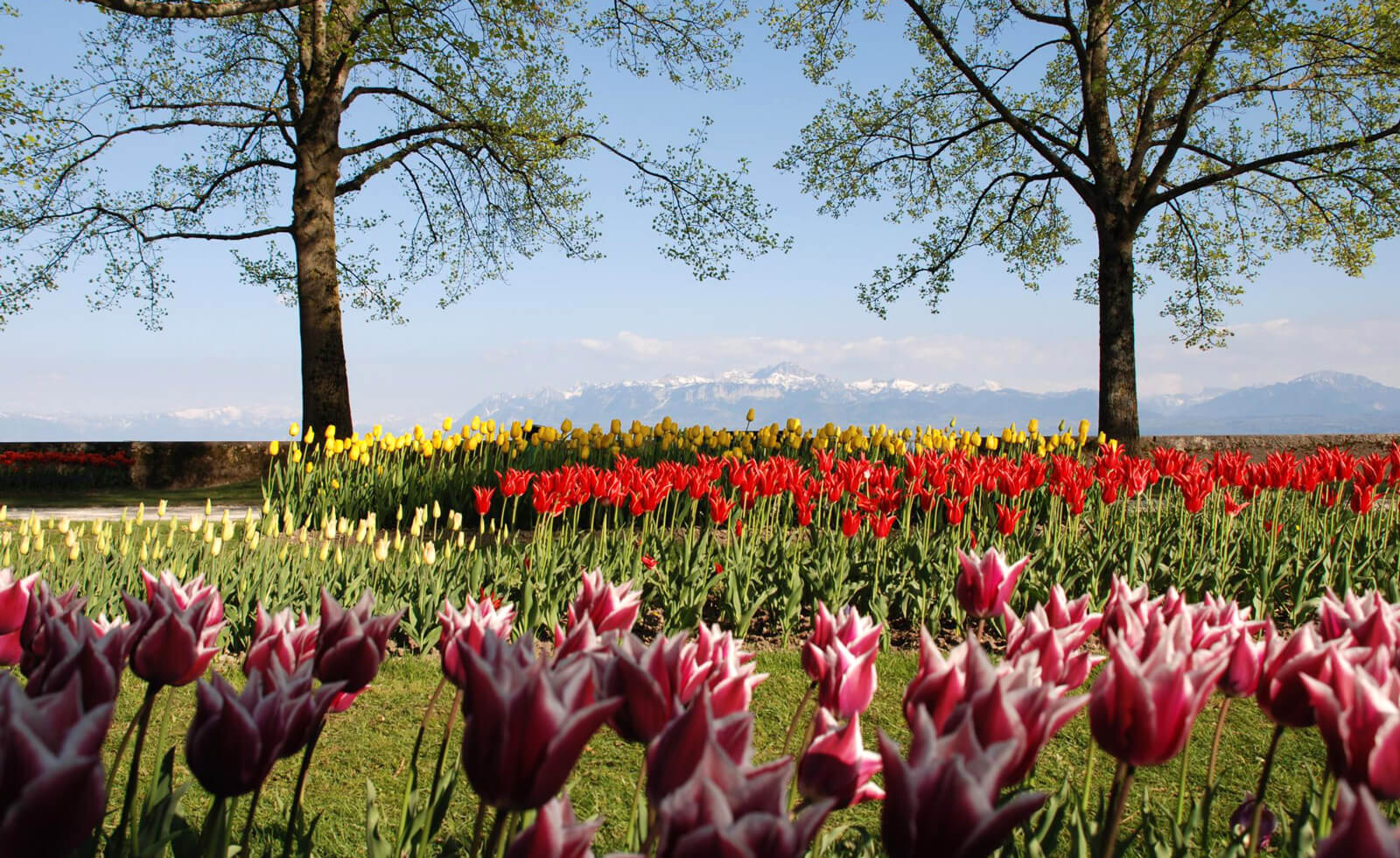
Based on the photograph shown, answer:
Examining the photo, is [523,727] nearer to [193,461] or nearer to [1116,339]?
[1116,339]

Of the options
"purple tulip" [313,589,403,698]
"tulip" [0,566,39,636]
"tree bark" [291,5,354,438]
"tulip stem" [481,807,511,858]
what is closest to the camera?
"tulip stem" [481,807,511,858]

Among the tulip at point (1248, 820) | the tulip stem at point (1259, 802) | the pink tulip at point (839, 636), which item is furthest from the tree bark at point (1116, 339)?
the pink tulip at point (839, 636)

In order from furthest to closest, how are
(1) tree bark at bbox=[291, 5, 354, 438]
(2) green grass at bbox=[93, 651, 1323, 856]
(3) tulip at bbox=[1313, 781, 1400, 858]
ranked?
(1) tree bark at bbox=[291, 5, 354, 438] < (2) green grass at bbox=[93, 651, 1323, 856] < (3) tulip at bbox=[1313, 781, 1400, 858]

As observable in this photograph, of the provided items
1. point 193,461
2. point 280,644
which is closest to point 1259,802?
point 280,644

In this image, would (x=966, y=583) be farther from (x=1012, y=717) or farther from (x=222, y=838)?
(x=222, y=838)

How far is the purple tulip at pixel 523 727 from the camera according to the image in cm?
110

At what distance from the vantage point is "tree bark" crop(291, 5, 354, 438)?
16.0 metres

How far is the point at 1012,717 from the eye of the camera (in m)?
1.18

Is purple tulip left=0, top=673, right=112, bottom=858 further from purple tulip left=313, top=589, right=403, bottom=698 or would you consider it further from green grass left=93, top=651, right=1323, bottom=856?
green grass left=93, top=651, right=1323, bottom=856

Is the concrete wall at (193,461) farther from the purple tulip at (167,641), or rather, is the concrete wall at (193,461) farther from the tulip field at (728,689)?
the purple tulip at (167,641)

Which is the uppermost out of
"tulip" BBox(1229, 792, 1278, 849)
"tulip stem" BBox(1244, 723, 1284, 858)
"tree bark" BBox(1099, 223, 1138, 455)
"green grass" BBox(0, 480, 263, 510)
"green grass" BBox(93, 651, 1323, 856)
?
"tree bark" BBox(1099, 223, 1138, 455)

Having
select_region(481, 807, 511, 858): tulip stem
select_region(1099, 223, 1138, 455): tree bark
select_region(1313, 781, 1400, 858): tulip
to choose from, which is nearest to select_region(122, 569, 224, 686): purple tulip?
select_region(481, 807, 511, 858): tulip stem

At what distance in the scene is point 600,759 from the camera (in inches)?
163

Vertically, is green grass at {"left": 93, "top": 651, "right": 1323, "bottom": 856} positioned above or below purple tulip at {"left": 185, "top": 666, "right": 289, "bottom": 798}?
below
